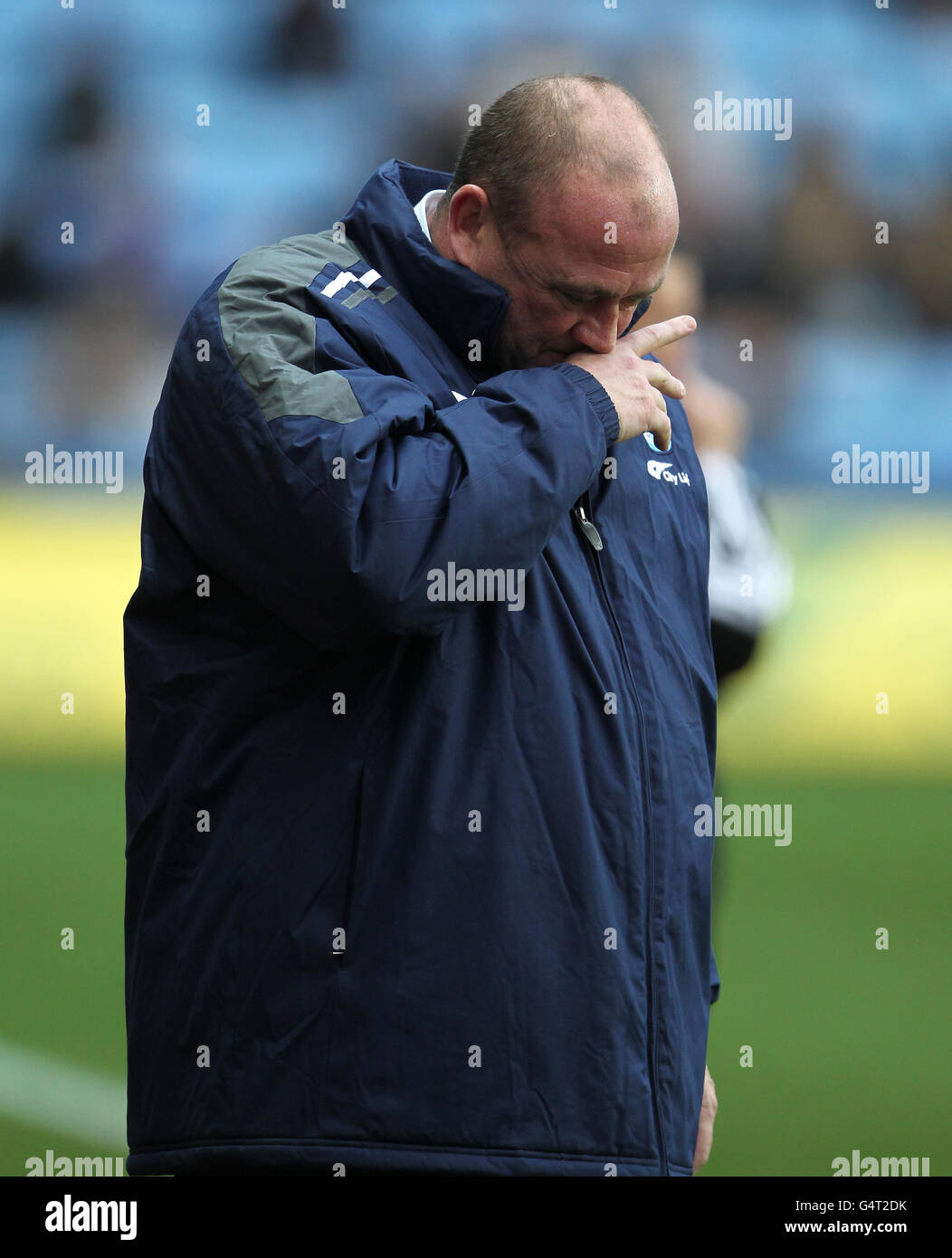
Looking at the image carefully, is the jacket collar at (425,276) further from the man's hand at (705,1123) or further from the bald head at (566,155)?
the man's hand at (705,1123)

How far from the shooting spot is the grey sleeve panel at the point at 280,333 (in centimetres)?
136

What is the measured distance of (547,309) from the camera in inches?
62.0

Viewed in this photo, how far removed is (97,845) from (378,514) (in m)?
4.97

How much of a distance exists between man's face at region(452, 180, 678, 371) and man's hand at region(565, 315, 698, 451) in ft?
0.07

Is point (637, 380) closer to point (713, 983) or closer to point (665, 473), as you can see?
point (665, 473)

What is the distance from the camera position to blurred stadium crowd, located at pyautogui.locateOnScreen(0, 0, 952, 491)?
7637 mm

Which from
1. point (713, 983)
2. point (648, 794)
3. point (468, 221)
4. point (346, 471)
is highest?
point (468, 221)

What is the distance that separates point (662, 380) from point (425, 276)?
25cm

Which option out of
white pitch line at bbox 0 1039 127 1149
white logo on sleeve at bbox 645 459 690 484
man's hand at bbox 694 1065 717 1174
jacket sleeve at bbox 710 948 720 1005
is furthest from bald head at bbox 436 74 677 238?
white pitch line at bbox 0 1039 127 1149

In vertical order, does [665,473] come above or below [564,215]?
below

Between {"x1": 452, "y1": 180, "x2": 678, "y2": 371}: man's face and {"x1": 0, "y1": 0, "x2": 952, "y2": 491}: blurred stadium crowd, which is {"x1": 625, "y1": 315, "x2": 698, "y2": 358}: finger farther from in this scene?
{"x1": 0, "y1": 0, "x2": 952, "y2": 491}: blurred stadium crowd

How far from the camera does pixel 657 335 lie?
1.63m

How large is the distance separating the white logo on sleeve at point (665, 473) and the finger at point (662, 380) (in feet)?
0.33

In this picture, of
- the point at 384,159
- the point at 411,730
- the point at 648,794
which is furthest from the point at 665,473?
the point at 384,159
